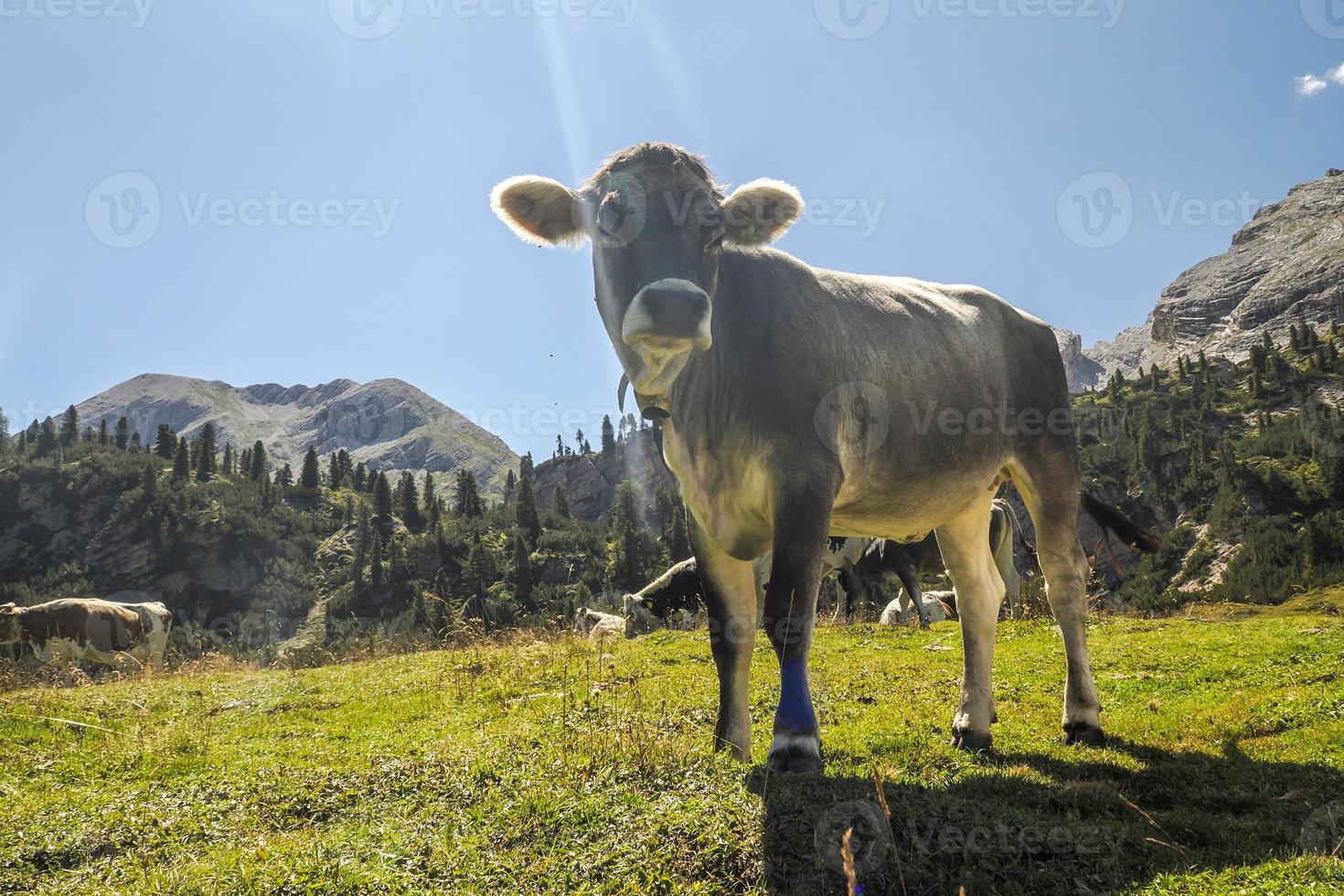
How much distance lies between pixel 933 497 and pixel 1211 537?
127m

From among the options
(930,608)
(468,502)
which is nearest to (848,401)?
(930,608)

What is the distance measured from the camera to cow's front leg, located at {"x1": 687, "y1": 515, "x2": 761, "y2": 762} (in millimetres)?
5520

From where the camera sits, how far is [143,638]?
27.3 metres

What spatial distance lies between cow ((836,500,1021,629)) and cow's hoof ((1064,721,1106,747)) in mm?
9428

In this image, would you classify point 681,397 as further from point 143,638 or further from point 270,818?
point 143,638

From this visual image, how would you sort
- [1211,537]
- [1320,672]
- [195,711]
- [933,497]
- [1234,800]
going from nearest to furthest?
[1234,800] < [933,497] < [1320,672] < [195,711] < [1211,537]

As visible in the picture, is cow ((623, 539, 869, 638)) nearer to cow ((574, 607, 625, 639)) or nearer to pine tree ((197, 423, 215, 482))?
cow ((574, 607, 625, 639))

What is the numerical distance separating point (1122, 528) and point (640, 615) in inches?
675

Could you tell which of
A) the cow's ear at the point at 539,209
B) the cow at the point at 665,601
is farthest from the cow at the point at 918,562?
the cow's ear at the point at 539,209

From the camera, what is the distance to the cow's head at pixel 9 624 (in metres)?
23.1

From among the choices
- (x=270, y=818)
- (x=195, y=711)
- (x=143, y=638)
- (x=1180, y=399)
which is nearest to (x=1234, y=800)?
(x=270, y=818)

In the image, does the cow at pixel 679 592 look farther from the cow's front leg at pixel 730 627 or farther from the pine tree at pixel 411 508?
the pine tree at pixel 411 508

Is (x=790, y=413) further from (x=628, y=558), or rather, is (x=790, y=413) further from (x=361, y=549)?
(x=361, y=549)

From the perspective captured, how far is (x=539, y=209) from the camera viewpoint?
6.25m
